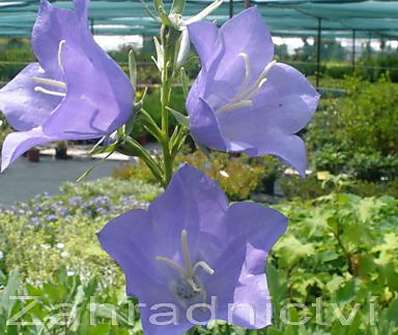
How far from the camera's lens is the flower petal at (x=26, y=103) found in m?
1.11

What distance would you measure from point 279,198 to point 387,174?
1239 mm

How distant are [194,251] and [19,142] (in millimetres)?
257

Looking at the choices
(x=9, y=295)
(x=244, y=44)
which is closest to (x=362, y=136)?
(x=9, y=295)

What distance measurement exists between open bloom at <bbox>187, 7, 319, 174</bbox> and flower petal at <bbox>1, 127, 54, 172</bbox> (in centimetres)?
17

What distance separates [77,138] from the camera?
102cm

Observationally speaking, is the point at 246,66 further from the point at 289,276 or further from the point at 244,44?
the point at 289,276

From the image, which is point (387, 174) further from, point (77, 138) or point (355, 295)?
point (77, 138)

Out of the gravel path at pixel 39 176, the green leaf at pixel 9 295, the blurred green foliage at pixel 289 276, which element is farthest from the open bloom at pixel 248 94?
the gravel path at pixel 39 176

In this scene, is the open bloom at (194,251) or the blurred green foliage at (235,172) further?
the blurred green foliage at (235,172)

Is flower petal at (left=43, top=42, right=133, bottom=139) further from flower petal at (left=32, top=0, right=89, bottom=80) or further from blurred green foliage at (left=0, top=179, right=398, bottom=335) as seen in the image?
blurred green foliage at (left=0, top=179, right=398, bottom=335)

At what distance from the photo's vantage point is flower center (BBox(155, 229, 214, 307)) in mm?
1061

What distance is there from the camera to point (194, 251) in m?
1.09

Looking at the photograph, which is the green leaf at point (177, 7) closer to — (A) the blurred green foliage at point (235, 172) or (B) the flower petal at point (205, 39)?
(B) the flower petal at point (205, 39)

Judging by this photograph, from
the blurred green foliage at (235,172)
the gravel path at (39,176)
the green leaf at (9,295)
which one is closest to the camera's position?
the green leaf at (9,295)
